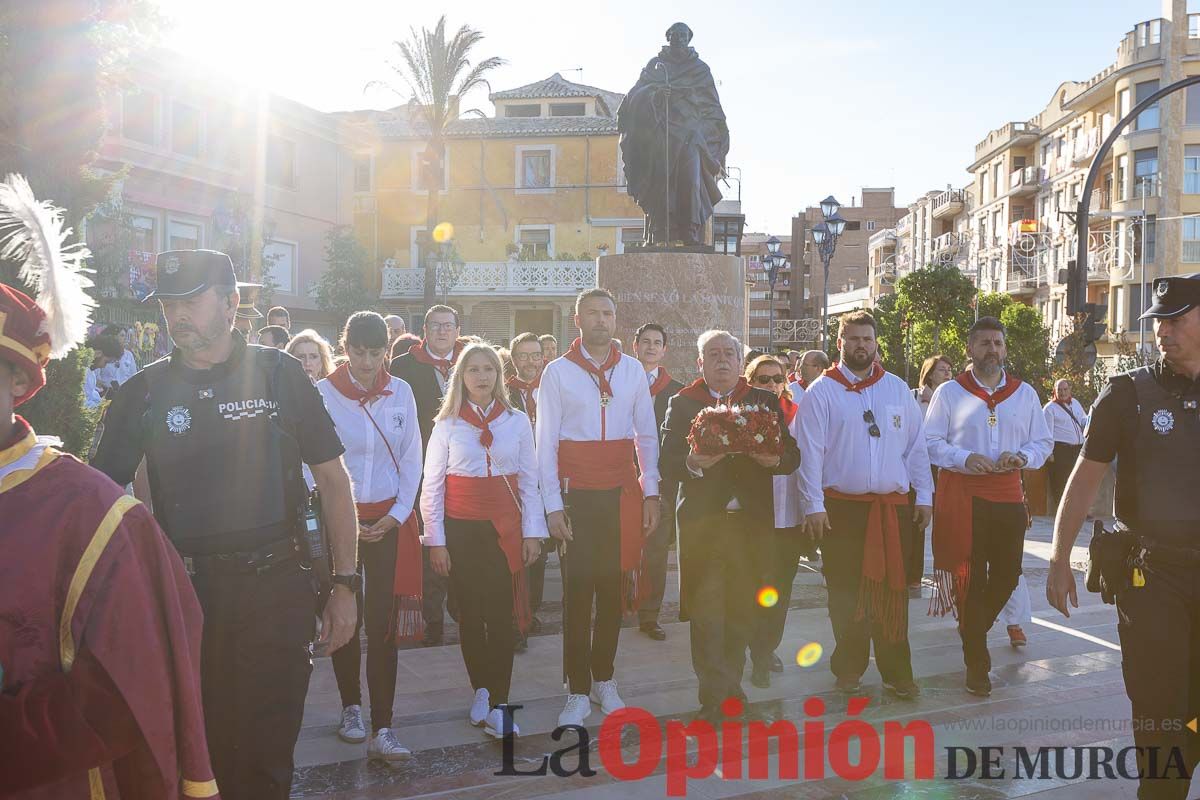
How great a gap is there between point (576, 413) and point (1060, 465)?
1163cm

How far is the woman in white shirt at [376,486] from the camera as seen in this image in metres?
5.40

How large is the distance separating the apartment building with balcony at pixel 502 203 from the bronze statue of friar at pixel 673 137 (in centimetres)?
2770

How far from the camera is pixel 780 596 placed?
6.82m

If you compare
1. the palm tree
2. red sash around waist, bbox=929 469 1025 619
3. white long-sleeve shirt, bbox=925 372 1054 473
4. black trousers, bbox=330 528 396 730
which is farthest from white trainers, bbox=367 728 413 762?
the palm tree

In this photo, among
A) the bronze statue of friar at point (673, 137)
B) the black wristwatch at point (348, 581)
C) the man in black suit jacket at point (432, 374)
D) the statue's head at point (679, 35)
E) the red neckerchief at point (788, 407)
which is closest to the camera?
the black wristwatch at point (348, 581)

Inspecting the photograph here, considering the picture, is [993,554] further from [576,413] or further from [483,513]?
[483,513]

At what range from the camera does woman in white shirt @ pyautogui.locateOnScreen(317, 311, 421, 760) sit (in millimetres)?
5402

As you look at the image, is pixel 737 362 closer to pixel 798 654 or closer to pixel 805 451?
pixel 805 451

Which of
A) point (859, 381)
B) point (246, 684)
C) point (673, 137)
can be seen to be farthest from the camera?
point (673, 137)

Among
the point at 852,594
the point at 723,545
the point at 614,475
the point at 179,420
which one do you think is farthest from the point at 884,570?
the point at 179,420

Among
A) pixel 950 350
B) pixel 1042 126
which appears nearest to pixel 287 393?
pixel 950 350

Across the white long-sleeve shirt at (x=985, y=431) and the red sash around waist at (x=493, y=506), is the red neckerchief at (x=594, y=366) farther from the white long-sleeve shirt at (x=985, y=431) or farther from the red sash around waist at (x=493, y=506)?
the white long-sleeve shirt at (x=985, y=431)

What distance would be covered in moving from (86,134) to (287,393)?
7233 mm

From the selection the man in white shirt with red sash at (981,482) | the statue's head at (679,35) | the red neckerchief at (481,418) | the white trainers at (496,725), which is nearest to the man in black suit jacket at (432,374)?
the red neckerchief at (481,418)
